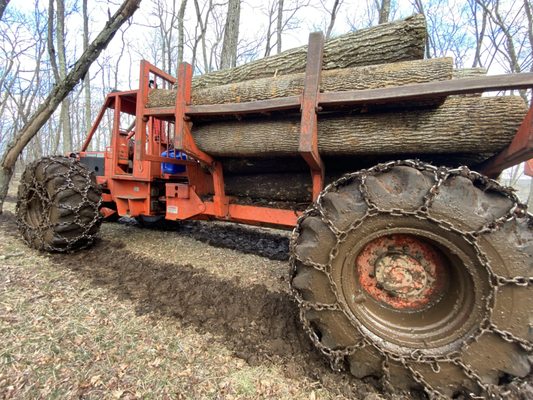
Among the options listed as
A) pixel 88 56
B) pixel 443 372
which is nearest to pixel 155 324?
pixel 443 372

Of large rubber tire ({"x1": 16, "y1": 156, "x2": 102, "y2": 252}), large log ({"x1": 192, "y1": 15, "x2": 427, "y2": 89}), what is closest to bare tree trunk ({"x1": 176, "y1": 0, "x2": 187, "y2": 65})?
large rubber tire ({"x1": 16, "y1": 156, "x2": 102, "y2": 252})

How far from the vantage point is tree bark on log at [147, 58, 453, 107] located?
1.88 meters

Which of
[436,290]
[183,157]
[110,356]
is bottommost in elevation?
[110,356]

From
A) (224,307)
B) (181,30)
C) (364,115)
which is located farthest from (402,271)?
(181,30)

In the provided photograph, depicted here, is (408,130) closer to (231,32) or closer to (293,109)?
(293,109)

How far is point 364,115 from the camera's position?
7.14 ft

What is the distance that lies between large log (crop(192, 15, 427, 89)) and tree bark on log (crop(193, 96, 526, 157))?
0.50 m

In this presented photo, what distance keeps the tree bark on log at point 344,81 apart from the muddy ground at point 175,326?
1889 millimetres

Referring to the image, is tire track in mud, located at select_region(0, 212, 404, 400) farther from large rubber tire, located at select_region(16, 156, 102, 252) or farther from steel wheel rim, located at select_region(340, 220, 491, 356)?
steel wheel rim, located at select_region(340, 220, 491, 356)

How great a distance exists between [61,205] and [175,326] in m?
2.39

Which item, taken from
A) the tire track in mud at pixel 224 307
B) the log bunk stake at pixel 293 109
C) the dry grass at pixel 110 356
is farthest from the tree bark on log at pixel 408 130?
the dry grass at pixel 110 356

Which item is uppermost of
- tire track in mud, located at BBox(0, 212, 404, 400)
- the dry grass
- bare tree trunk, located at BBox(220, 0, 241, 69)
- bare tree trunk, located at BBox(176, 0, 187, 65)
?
bare tree trunk, located at BBox(176, 0, 187, 65)

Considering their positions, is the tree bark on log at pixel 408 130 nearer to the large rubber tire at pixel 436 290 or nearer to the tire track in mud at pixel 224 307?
the large rubber tire at pixel 436 290

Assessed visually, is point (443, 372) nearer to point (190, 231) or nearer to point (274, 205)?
point (274, 205)
